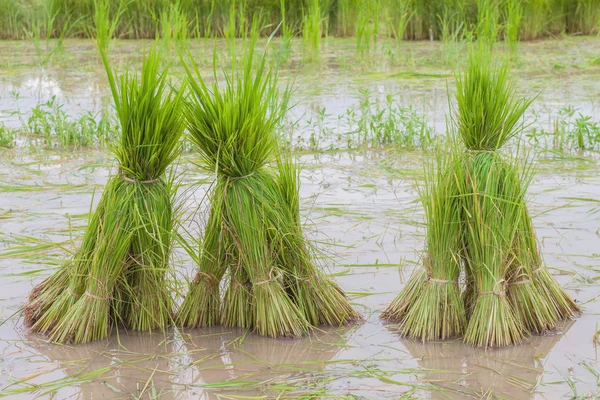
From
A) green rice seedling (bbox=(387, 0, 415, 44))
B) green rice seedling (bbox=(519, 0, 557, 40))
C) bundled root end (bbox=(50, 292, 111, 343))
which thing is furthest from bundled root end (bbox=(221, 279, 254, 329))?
green rice seedling (bbox=(519, 0, 557, 40))

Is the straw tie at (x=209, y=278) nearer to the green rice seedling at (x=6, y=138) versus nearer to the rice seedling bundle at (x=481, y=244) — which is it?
the rice seedling bundle at (x=481, y=244)

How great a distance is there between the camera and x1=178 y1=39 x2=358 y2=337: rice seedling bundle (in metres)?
3.08

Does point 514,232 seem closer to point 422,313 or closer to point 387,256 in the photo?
point 422,313

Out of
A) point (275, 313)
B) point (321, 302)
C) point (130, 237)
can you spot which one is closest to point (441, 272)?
point (321, 302)

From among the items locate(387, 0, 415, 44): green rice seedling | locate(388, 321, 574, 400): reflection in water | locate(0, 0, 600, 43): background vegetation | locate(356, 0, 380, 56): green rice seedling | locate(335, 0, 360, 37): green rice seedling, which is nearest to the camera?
locate(388, 321, 574, 400): reflection in water

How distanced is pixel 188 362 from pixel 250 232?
0.51m

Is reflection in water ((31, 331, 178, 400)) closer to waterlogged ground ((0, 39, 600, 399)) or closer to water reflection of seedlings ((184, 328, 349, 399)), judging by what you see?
waterlogged ground ((0, 39, 600, 399))

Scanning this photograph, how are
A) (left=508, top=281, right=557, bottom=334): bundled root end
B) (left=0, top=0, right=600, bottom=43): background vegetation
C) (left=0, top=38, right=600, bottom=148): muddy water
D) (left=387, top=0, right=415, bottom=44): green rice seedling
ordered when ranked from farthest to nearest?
(left=0, top=0, right=600, bottom=43): background vegetation, (left=387, top=0, right=415, bottom=44): green rice seedling, (left=0, top=38, right=600, bottom=148): muddy water, (left=508, top=281, right=557, bottom=334): bundled root end

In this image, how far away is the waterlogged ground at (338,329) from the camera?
9.29ft

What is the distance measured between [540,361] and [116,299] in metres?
1.55

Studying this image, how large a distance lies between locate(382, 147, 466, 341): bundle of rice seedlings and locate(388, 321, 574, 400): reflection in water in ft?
0.20

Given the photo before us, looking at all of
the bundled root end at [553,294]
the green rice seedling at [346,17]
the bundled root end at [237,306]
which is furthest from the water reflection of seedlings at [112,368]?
the green rice seedling at [346,17]

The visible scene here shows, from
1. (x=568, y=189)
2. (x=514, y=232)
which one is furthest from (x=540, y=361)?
(x=568, y=189)

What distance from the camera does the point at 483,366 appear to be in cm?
294
